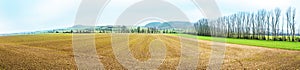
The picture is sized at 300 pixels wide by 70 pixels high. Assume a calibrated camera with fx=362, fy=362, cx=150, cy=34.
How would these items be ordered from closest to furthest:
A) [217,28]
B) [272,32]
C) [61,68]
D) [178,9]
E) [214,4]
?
1. [61,68]
2. [214,4]
3. [178,9]
4. [272,32]
5. [217,28]

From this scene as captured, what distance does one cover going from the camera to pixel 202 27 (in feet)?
514

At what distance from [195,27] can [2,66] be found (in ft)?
504

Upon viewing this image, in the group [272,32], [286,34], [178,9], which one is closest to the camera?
[178,9]

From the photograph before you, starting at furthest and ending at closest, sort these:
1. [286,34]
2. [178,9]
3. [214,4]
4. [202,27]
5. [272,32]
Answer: [202,27] → [272,32] → [286,34] → [178,9] → [214,4]

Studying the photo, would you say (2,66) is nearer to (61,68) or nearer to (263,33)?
(61,68)

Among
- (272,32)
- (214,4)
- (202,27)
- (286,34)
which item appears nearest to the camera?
(214,4)

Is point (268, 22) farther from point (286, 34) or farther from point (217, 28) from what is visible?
point (217, 28)

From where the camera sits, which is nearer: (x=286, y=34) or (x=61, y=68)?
(x=61, y=68)

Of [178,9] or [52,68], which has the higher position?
[178,9]

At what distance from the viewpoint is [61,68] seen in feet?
49.1

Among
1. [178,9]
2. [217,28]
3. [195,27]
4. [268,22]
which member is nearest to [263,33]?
[268,22]

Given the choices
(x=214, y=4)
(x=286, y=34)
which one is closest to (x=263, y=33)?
(x=286, y=34)

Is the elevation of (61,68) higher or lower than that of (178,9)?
lower

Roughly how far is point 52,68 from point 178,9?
1575cm
